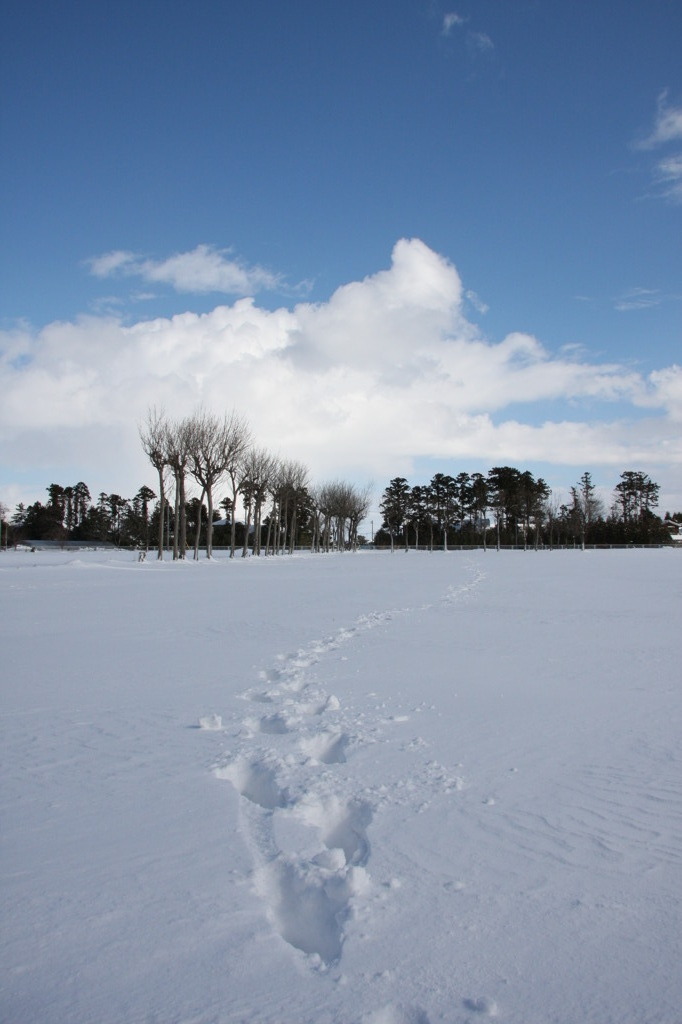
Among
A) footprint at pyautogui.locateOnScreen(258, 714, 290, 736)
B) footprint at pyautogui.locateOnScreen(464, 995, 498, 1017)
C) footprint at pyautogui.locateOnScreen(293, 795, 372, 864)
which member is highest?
footprint at pyautogui.locateOnScreen(258, 714, 290, 736)

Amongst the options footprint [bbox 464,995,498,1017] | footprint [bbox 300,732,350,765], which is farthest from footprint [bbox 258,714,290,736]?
footprint [bbox 464,995,498,1017]

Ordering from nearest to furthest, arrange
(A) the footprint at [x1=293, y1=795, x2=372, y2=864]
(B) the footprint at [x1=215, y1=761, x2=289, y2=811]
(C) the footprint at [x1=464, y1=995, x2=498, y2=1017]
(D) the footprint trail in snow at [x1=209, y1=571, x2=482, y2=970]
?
(C) the footprint at [x1=464, y1=995, x2=498, y2=1017], (D) the footprint trail in snow at [x1=209, y1=571, x2=482, y2=970], (A) the footprint at [x1=293, y1=795, x2=372, y2=864], (B) the footprint at [x1=215, y1=761, x2=289, y2=811]

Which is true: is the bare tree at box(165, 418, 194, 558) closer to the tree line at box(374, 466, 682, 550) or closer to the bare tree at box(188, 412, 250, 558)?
the bare tree at box(188, 412, 250, 558)

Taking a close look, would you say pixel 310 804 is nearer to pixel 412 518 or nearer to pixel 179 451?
pixel 179 451

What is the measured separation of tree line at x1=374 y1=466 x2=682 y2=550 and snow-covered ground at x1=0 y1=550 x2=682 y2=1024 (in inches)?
2962

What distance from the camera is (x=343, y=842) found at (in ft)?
8.89

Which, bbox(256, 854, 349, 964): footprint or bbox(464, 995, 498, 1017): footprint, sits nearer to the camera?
bbox(464, 995, 498, 1017): footprint

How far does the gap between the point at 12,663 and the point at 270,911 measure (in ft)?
17.3

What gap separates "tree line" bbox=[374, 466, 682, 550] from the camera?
8425cm

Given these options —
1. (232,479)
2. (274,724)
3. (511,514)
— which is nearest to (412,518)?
(511,514)

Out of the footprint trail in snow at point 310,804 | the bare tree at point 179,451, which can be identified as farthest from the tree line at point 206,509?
the footprint trail in snow at point 310,804

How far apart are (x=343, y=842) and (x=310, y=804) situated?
12.7 inches

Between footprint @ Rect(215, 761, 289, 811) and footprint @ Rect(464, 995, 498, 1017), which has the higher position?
footprint @ Rect(215, 761, 289, 811)

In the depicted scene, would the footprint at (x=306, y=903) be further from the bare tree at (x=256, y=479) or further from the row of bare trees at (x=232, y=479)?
the bare tree at (x=256, y=479)
